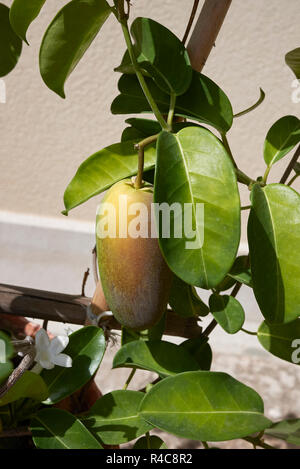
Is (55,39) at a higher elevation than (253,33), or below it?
below

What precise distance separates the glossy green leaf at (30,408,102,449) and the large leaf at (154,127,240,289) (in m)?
0.16

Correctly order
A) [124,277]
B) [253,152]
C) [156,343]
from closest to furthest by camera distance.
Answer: [124,277] → [156,343] → [253,152]

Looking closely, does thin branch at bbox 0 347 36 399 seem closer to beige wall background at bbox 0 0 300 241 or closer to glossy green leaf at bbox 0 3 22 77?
glossy green leaf at bbox 0 3 22 77

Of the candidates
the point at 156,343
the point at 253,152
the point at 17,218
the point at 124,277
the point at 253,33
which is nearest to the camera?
the point at 124,277

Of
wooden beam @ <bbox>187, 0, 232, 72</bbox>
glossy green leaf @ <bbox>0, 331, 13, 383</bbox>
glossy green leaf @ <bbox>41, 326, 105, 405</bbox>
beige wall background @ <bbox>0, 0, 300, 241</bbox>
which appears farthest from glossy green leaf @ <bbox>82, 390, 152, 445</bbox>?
beige wall background @ <bbox>0, 0, 300, 241</bbox>

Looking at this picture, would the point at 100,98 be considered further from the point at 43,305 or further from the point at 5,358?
the point at 5,358

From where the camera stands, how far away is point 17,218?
1.21 m

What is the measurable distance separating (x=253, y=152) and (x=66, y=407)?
743 millimetres

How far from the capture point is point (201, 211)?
276mm

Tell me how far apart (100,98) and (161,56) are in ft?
2.47

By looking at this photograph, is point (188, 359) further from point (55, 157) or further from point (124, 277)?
point (55, 157)

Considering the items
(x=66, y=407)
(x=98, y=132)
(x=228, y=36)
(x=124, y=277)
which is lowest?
(x=66, y=407)

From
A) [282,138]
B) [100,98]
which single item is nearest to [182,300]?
[282,138]

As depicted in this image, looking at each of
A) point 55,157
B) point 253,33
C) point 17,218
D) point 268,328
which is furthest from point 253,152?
point 268,328
